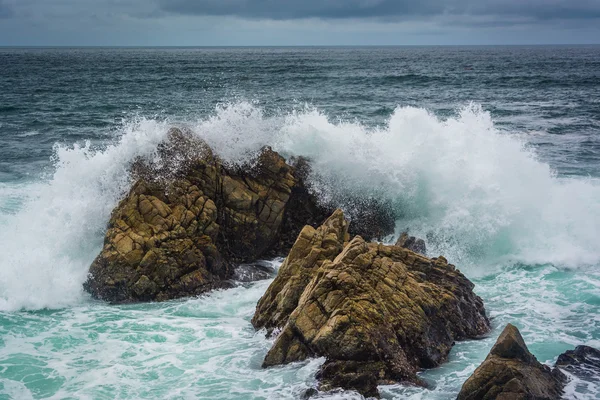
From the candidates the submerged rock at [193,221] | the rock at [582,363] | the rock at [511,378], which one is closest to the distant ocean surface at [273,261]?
the rock at [582,363]

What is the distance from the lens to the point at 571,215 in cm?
1756

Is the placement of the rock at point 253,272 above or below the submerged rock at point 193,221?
below

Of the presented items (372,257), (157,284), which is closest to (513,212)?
(372,257)

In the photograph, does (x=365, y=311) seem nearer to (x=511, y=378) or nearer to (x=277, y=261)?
(x=511, y=378)

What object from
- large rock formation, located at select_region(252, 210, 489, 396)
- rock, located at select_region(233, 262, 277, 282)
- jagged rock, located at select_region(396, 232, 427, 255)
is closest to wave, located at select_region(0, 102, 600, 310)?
jagged rock, located at select_region(396, 232, 427, 255)

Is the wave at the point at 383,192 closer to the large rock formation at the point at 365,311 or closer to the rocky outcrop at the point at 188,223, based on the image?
the rocky outcrop at the point at 188,223

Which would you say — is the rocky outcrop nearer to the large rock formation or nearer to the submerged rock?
the submerged rock

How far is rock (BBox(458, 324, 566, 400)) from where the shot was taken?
27.5 feet

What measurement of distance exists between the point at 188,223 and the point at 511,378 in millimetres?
8347

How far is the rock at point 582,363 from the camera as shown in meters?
9.70

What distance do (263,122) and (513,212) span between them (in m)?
7.63

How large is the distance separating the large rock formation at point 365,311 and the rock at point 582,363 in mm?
1833

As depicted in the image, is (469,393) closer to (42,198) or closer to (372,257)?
(372,257)

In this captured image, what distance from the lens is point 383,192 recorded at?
17531 mm
